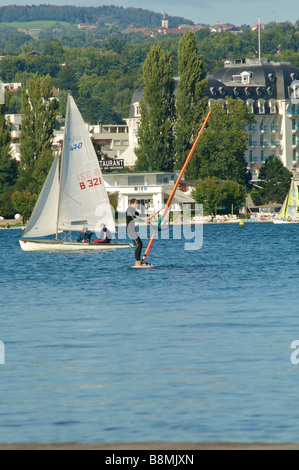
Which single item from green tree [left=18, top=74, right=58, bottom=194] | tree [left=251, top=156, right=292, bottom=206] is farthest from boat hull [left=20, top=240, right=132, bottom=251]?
tree [left=251, top=156, right=292, bottom=206]

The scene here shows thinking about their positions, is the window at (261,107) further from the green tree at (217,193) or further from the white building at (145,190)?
the green tree at (217,193)

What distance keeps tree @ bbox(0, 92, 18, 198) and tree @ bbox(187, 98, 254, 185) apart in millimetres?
26481

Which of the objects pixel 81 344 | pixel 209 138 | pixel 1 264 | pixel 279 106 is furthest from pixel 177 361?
pixel 279 106

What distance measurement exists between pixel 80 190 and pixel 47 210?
9.44ft

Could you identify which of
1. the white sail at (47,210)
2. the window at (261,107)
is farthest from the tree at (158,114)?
the white sail at (47,210)

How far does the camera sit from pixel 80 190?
2240 inches

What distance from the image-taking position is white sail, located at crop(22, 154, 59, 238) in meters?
58.0

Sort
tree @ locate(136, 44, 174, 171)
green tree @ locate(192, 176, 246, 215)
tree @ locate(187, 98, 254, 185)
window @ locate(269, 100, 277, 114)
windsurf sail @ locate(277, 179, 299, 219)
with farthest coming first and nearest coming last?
window @ locate(269, 100, 277, 114) → tree @ locate(187, 98, 254, 185) → green tree @ locate(192, 176, 246, 215) → tree @ locate(136, 44, 174, 171) → windsurf sail @ locate(277, 179, 299, 219)

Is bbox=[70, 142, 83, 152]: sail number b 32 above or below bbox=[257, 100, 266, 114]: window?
below

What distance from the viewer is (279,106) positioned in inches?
6339

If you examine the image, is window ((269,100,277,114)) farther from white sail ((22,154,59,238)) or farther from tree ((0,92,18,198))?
white sail ((22,154,59,238))

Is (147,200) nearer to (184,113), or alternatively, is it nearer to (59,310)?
(184,113)

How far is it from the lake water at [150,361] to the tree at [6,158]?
264 feet

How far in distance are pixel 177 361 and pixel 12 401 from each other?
4.42 m
